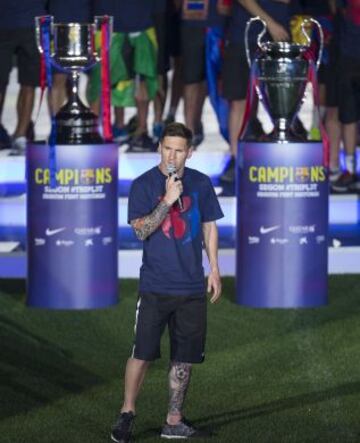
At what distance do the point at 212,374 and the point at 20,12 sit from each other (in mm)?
4476

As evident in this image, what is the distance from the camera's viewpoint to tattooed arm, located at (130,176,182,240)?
7.66 metres

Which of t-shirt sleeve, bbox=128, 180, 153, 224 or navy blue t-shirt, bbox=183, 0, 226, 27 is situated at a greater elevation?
t-shirt sleeve, bbox=128, 180, 153, 224

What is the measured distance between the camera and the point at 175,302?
7957 millimetres

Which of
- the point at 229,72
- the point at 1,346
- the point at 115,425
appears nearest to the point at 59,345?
the point at 1,346

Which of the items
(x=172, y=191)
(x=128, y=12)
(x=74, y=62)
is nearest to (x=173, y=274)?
A: (x=172, y=191)

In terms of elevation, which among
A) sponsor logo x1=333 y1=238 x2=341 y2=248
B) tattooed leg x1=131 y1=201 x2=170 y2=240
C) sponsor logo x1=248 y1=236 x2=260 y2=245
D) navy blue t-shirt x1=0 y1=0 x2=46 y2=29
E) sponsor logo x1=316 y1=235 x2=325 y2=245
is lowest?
sponsor logo x1=333 y1=238 x2=341 y2=248

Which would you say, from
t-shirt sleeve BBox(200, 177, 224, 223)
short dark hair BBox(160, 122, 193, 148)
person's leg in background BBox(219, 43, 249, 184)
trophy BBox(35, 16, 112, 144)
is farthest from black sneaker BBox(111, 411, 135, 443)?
person's leg in background BBox(219, 43, 249, 184)

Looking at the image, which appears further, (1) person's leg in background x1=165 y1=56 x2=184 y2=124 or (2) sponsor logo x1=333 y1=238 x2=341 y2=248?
(1) person's leg in background x1=165 y1=56 x2=184 y2=124

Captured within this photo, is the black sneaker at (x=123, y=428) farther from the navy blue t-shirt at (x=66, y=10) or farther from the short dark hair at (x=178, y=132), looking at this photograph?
the navy blue t-shirt at (x=66, y=10)

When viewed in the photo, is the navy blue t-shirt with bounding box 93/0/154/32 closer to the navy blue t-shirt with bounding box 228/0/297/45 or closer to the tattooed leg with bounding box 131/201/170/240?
the navy blue t-shirt with bounding box 228/0/297/45

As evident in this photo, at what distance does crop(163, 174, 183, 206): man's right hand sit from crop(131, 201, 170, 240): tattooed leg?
1.9 inches

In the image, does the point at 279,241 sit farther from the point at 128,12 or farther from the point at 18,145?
the point at 18,145

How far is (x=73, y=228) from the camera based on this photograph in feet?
35.1

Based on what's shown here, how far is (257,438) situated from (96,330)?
8.23 feet
